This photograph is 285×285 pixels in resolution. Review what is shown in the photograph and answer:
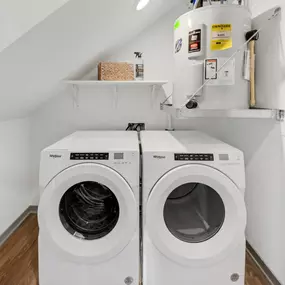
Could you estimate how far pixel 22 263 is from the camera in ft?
7.21

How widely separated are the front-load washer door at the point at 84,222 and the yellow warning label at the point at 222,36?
1006 mm

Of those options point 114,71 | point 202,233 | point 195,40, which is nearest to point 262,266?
point 202,233

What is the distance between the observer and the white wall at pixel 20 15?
1.13 m

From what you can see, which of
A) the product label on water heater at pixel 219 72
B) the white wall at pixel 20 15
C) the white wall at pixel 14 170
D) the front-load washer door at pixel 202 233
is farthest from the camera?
the white wall at pixel 14 170

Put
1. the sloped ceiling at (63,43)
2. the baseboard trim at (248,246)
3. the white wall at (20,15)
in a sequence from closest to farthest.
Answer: the white wall at (20,15) < the sloped ceiling at (63,43) < the baseboard trim at (248,246)

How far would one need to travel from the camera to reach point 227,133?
9.96 feet

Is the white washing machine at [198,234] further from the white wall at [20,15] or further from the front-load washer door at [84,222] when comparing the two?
the white wall at [20,15]

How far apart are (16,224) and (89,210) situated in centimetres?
115

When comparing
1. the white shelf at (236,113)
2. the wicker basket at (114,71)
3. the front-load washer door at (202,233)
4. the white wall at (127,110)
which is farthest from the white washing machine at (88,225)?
the white wall at (127,110)

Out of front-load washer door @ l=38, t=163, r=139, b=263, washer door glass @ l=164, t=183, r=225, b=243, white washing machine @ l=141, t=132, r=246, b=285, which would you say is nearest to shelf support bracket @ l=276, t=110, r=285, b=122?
white washing machine @ l=141, t=132, r=246, b=285

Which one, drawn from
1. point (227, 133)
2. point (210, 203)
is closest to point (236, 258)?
point (210, 203)

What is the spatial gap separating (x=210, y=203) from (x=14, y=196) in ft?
5.70

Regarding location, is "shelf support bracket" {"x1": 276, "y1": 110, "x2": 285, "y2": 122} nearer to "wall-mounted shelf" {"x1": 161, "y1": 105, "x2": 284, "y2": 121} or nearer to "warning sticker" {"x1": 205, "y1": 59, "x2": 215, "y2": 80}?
"wall-mounted shelf" {"x1": 161, "y1": 105, "x2": 284, "y2": 121}

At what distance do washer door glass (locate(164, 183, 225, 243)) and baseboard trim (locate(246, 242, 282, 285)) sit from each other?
526mm
